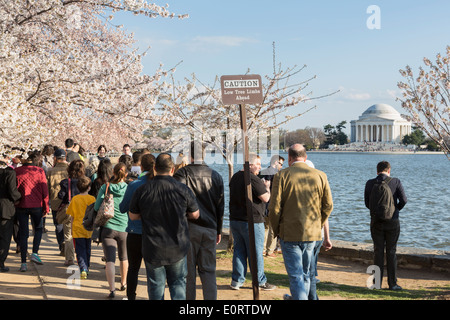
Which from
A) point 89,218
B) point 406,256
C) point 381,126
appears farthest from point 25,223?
point 381,126

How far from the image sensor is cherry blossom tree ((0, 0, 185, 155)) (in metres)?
7.45

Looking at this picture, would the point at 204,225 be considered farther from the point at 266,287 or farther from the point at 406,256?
the point at 406,256

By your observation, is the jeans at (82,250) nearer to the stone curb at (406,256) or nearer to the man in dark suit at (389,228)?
the man in dark suit at (389,228)

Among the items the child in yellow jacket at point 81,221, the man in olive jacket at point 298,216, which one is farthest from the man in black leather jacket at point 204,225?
the child in yellow jacket at point 81,221

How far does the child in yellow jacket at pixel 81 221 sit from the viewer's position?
712 centimetres

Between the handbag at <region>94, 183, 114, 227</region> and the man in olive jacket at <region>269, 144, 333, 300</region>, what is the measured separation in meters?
2.15

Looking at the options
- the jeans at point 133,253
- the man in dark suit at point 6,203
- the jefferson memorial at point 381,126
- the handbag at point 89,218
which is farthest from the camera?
the jefferson memorial at point 381,126

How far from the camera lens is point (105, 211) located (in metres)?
6.17

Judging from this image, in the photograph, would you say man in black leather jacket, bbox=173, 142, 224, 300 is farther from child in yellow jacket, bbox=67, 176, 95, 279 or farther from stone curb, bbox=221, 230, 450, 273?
stone curb, bbox=221, 230, 450, 273

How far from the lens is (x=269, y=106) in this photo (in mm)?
10125

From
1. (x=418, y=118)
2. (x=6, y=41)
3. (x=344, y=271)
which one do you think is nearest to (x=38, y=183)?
(x=6, y=41)

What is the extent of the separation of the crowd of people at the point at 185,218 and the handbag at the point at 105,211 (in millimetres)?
38

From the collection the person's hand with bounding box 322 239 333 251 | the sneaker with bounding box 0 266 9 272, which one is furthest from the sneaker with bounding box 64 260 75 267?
the person's hand with bounding box 322 239 333 251
